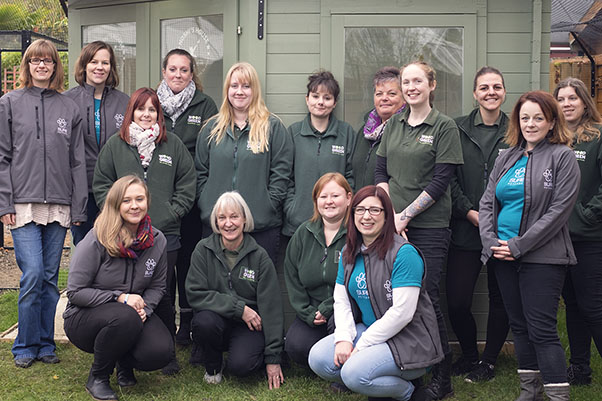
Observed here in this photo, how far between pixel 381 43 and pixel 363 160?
953mm

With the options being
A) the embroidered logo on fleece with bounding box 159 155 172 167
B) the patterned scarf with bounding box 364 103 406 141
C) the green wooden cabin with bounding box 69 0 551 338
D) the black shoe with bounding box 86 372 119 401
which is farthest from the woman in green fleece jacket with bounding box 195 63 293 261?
the black shoe with bounding box 86 372 119 401

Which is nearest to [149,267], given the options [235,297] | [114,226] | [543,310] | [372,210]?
[114,226]

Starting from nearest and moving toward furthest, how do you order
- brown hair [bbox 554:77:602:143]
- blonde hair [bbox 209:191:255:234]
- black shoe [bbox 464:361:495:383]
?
brown hair [bbox 554:77:602:143], blonde hair [bbox 209:191:255:234], black shoe [bbox 464:361:495:383]

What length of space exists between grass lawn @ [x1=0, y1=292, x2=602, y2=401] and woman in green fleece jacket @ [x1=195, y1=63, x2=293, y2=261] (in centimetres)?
90

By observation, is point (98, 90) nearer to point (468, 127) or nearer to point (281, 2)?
point (281, 2)

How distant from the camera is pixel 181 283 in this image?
17.1 ft

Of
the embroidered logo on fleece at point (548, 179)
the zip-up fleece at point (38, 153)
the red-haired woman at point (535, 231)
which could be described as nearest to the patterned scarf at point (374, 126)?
the red-haired woman at point (535, 231)

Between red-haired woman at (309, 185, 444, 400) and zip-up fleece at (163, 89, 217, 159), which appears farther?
zip-up fleece at (163, 89, 217, 159)

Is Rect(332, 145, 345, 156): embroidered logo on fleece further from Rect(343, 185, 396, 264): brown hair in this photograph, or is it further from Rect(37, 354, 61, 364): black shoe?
Rect(37, 354, 61, 364): black shoe

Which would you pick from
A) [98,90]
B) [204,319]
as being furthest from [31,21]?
[204,319]

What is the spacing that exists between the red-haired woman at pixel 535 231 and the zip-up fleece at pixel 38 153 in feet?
8.49

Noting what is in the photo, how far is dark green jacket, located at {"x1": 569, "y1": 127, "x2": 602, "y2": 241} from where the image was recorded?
14.0 ft

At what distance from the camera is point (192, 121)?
516 cm

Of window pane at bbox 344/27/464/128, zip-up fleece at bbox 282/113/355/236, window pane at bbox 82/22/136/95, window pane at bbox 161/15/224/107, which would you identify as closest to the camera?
zip-up fleece at bbox 282/113/355/236
